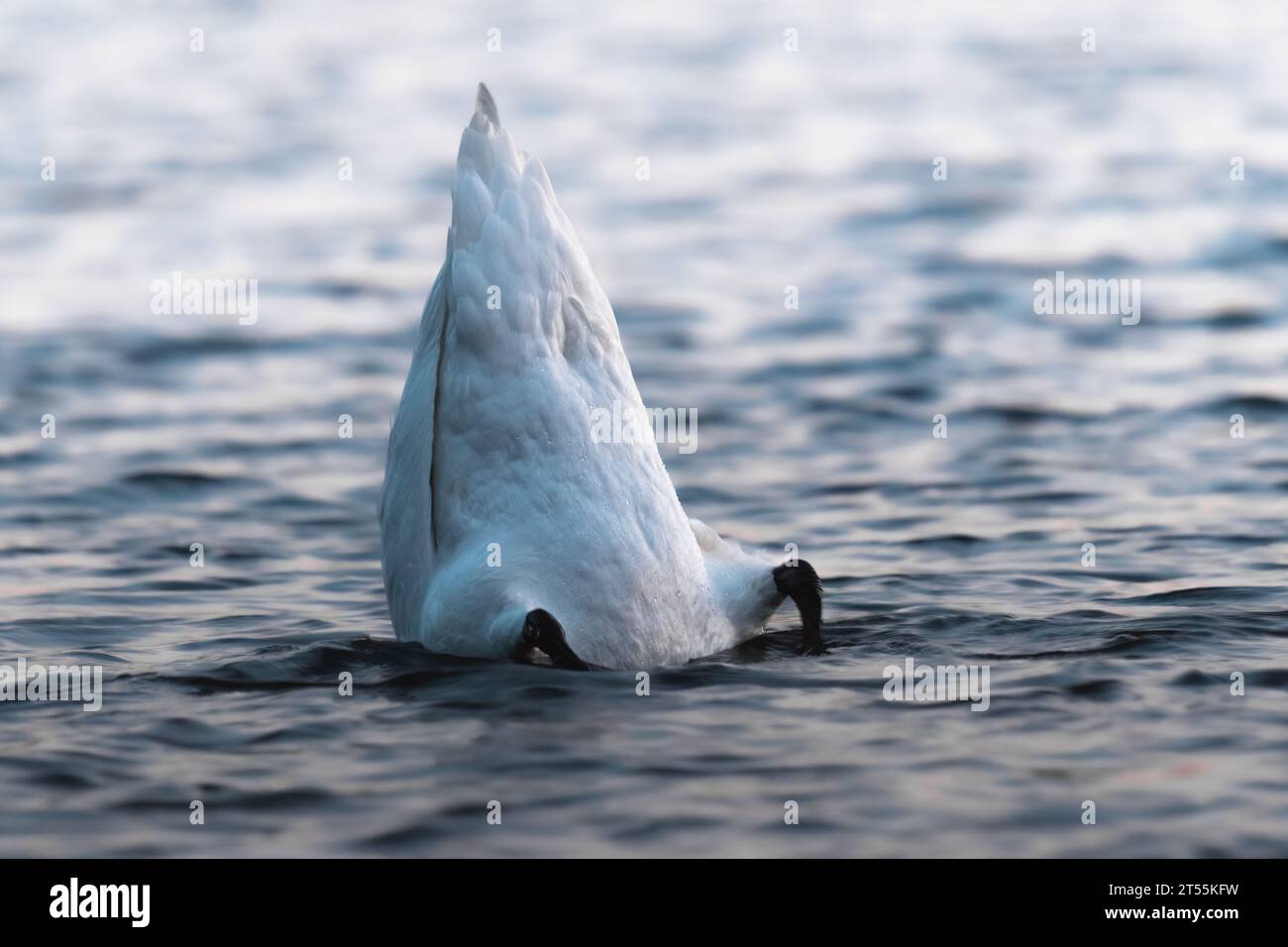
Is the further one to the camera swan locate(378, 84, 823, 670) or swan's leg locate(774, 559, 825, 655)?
swan's leg locate(774, 559, 825, 655)

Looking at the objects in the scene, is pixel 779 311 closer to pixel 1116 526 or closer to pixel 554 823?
pixel 1116 526

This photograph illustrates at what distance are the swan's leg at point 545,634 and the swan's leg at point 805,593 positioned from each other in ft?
4.76

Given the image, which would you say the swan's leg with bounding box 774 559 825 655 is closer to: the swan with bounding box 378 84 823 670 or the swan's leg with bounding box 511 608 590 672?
the swan with bounding box 378 84 823 670

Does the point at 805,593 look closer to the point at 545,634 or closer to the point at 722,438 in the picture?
the point at 545,634

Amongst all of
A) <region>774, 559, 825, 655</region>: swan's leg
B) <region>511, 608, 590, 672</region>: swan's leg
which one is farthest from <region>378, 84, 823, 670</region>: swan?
<region>774, 559, 825, 655</region>: swan's leg

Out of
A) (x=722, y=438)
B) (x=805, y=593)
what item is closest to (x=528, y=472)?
(x=805, y=593)

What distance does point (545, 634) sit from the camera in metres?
7.98

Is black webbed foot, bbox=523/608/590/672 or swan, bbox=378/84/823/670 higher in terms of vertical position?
swan, bbox=378/84/823/670

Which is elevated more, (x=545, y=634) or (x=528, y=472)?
(x=528, y=472)

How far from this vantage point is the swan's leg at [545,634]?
26.1 feet

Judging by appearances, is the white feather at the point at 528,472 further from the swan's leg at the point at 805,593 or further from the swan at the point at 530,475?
the swan's leg at the point at 805,593

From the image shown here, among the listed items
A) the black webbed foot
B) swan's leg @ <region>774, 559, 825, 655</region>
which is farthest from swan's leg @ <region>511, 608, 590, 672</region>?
swan's leg @ <region>774, 559, 825, 655</region>

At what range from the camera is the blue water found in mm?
7359

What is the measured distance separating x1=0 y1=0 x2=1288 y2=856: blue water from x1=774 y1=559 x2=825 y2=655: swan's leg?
0.16 m
